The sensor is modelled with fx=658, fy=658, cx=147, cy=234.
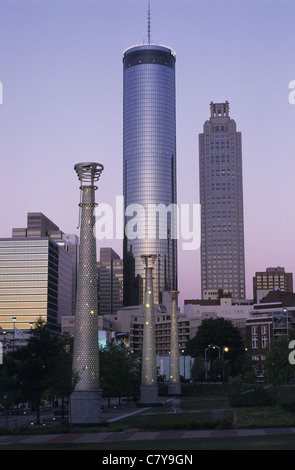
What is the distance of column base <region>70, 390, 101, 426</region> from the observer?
4706 cm

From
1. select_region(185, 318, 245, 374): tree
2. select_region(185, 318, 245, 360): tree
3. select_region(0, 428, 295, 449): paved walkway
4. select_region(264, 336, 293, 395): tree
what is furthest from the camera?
select_region(185, 318, 245, 360): tree

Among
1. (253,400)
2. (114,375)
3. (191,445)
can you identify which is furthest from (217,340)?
(191,445)

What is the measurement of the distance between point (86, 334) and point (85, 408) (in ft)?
17.4

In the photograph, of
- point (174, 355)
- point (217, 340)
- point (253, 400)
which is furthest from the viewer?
point (217, 340)

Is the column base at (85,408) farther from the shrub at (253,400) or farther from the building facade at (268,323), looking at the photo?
the building facade at (268,323)

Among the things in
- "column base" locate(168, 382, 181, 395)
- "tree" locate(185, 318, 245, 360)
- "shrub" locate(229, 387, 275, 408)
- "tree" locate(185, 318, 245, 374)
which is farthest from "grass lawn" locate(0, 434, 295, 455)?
"tree" locate(185, 318, 245, 360)

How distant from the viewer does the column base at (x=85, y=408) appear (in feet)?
154

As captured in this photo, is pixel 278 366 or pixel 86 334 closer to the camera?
pixel 86 334

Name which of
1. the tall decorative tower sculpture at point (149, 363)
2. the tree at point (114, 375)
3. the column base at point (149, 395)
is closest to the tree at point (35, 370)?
the tree at point (114, 375)

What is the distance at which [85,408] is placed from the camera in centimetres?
4766

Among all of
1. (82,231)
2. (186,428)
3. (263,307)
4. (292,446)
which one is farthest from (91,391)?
(263,307)

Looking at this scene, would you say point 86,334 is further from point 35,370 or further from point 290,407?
point 290,407

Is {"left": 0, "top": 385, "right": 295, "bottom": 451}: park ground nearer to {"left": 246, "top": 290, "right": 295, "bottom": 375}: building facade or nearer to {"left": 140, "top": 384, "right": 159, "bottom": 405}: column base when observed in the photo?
{"left": 140, "top": 384, "right": 159, "bottom": 405}: column base
